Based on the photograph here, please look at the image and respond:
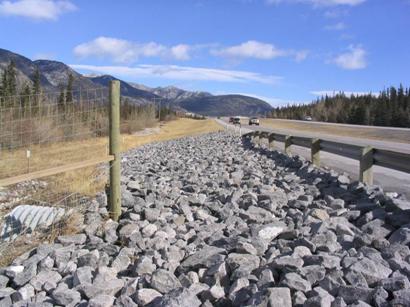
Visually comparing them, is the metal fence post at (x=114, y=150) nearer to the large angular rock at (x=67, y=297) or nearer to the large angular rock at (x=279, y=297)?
the large angular rock at (x=67, y=297)

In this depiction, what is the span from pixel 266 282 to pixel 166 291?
36.6 inches

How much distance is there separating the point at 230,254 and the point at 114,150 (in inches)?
126

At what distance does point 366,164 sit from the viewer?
9219mm

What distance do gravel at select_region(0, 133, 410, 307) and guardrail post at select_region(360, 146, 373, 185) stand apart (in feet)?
1.28

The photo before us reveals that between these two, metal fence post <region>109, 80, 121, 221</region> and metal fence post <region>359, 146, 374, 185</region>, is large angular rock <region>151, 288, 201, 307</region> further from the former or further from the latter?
metal fence post <region>359, 146, 374, 185</region>

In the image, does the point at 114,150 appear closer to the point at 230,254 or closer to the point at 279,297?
the point at 230,254

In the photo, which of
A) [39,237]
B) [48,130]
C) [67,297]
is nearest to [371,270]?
[67,297]

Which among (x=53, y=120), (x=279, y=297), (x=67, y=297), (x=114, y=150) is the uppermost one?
(x=53, y=120)

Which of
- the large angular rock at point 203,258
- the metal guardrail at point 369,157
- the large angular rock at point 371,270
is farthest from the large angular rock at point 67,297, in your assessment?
the metal guardrail at point 369,157

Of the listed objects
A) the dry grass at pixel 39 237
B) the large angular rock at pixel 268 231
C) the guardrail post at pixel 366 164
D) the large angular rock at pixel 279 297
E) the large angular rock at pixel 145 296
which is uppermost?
the guardrail post at pixel 366 164

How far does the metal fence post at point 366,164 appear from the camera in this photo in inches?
360

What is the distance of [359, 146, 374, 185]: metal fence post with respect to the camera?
916cm

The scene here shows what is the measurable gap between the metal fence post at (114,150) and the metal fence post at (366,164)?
4382mm

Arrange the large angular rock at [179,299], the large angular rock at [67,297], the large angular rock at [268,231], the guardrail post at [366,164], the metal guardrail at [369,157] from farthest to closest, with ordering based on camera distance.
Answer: the guardrail post at [366,164], the metal guardrail at [369,157], the large angular rock at [268,231], the large angular rock at [67,297], the large angular rock at [179,299]
